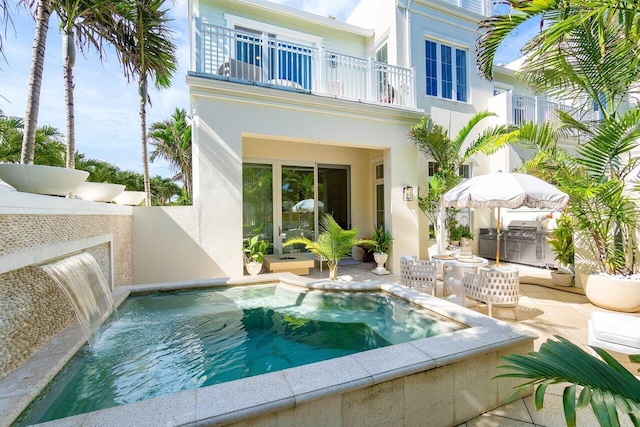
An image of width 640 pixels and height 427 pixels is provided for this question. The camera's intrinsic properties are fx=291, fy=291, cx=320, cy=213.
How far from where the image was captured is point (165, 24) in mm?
6473

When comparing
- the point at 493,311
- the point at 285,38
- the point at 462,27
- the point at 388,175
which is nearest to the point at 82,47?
the point at 285,38

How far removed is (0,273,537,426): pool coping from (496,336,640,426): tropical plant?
3.96ft

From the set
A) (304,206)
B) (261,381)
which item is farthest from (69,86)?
(261,381)

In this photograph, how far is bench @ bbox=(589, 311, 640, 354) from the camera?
125 inches

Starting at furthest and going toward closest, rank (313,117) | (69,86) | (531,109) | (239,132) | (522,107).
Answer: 1. (531,109)
2. (522,107)
3. (313,117)
4. (239,132)
5. (69,86)

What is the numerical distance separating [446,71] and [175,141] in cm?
1518

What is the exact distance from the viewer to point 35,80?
429 cm

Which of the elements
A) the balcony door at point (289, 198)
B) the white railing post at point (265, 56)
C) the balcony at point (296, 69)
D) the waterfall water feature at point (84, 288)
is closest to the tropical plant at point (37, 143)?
the balcony at point (296, 69)

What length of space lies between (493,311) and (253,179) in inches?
278

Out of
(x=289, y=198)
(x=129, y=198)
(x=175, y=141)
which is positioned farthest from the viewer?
(x=175, y=141)

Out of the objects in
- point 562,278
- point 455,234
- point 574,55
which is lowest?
point 562,278

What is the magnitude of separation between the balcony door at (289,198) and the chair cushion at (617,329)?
7.24 metres

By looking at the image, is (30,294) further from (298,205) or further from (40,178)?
(298,205)

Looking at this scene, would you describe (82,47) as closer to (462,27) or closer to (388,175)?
(388,175)
